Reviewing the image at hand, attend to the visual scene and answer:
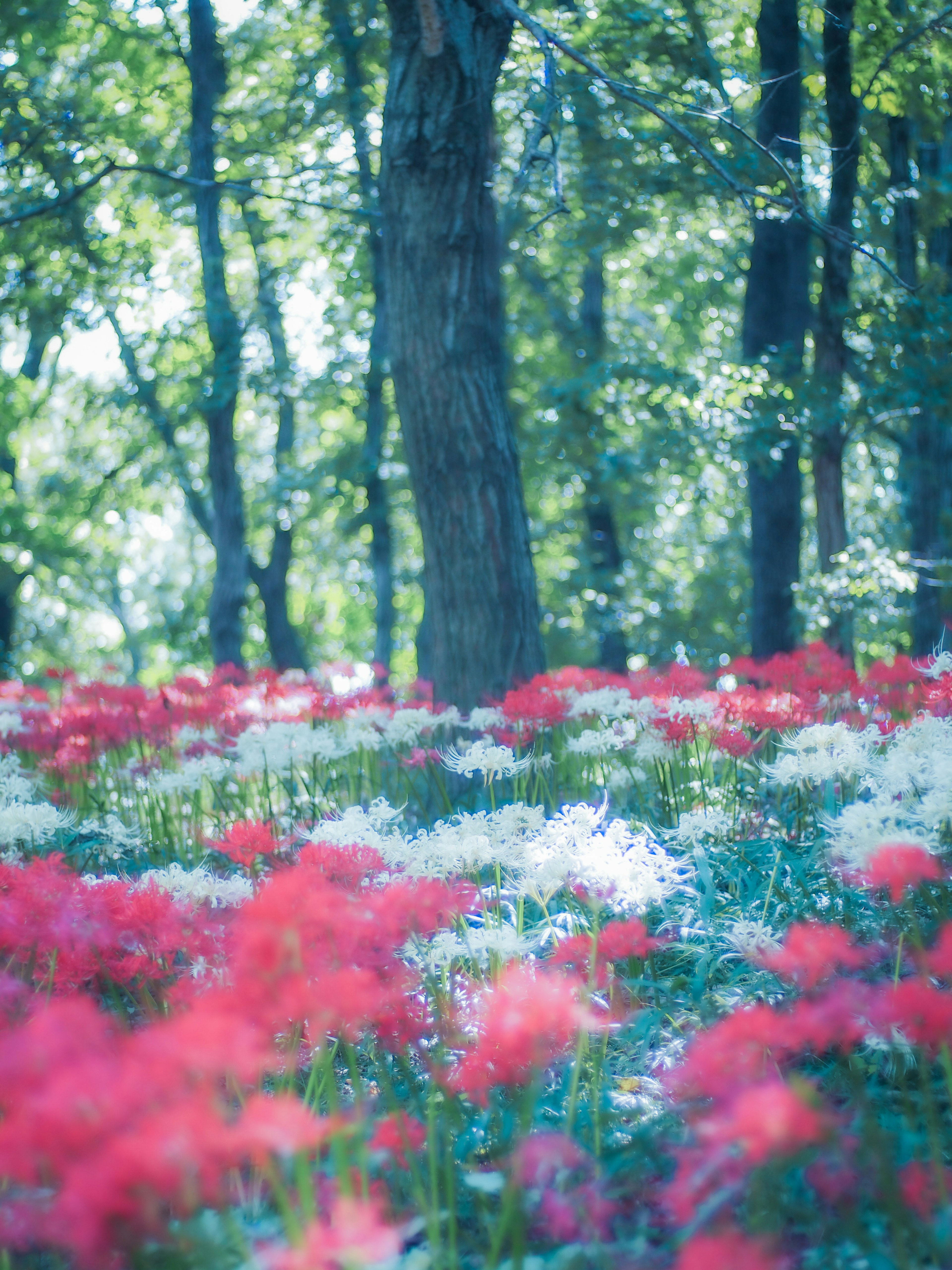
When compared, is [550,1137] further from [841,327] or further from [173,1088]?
[841,327]

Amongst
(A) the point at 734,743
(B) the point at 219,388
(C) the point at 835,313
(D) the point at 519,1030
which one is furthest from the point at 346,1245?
(B) the point at 219,388

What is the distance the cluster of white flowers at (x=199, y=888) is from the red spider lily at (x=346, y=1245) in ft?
4.73

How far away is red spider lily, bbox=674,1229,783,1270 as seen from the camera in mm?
1243

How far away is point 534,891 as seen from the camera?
8.24 ft

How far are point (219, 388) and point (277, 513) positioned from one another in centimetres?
536

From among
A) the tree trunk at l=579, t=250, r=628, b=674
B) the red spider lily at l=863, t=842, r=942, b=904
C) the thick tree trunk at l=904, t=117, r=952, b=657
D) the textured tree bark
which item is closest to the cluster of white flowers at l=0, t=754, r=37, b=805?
the red spider lily at l=863, t=842, r=942, b=904

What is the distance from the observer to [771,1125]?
119 centimetres

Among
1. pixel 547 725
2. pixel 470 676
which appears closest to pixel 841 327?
pixel 470 676

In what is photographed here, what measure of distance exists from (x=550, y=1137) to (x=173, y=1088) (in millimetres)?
696

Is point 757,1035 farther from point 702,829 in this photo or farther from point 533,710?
point 533,710

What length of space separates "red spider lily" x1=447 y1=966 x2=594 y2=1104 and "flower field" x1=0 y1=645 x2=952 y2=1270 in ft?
0.04

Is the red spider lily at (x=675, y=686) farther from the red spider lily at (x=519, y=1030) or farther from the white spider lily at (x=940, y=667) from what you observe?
the red spider lily at (x=519, y=1030)

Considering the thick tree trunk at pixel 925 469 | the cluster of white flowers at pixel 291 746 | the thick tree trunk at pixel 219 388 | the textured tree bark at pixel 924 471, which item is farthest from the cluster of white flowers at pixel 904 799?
the thick tree trunk at pixel 219 388

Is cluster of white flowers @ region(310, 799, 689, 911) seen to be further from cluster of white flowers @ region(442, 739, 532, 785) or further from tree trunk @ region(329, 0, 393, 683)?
tree trunk @ region(329, 0, 393, 683)
